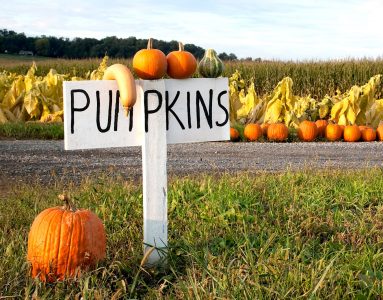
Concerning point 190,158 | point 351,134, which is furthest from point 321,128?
point 190,158

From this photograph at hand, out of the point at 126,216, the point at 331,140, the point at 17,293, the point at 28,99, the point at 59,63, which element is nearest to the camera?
the point at 17,293

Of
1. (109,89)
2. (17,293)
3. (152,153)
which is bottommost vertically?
(17,293)

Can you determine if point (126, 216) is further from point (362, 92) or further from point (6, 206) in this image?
point (362, 92)

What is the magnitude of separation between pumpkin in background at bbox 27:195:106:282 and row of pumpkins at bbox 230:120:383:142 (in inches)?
305

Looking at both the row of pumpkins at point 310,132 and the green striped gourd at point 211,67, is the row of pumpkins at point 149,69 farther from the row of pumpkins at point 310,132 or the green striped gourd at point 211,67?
the row of pumpkins at point 310,132

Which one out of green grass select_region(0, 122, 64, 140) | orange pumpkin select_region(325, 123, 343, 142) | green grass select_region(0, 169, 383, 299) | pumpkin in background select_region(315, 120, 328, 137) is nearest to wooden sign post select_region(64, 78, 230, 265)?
green grass select_region(0, 169, 383, 299)

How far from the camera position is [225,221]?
4.13 meters

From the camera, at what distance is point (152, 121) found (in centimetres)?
362

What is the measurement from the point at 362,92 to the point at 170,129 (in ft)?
36.2

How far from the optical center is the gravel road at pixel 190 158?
7.52 metres

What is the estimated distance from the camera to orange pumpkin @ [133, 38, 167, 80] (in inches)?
142

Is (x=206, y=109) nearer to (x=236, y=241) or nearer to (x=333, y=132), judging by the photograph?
(x=236, y=241)

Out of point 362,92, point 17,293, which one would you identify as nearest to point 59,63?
point 362,92

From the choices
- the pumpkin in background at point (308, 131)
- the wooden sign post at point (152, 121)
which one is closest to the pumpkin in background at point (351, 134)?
the pumpkin in background at point (308, 131)
